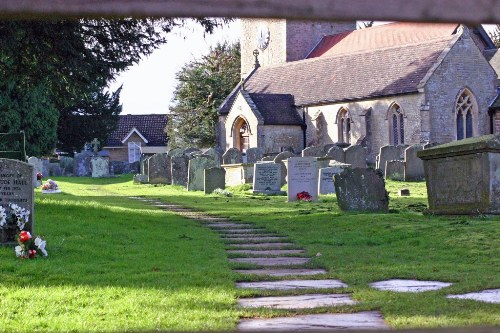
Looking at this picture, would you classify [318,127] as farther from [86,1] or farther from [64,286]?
[86,1]

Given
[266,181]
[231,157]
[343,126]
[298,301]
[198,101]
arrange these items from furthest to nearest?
[198,101] → [343,126] → [231,157] → [266,181] → [298,301]

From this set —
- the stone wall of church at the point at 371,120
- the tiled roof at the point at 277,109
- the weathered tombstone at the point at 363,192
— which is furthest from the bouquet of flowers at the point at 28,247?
the tiled roof at the point at 277,109

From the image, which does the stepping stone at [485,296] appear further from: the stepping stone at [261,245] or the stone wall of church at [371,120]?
the stone wall of church at [371,120]

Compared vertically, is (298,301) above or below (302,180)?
below

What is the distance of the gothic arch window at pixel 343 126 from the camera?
51469 mm

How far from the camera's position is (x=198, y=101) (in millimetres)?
67188

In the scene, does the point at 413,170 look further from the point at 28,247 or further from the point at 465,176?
the point at 28,247

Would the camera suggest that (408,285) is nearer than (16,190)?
Yes

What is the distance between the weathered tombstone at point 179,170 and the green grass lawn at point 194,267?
17.0 meters

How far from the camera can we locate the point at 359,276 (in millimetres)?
8594

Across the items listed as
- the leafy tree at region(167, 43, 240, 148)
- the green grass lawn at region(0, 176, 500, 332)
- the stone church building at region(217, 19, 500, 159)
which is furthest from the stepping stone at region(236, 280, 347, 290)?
the leafy tree at region(167, 43, 240, 148)

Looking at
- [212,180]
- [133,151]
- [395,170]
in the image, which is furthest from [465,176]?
[133,151]

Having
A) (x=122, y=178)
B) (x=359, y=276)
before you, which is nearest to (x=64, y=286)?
(x=359, y=276)

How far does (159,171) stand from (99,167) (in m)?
12.6
